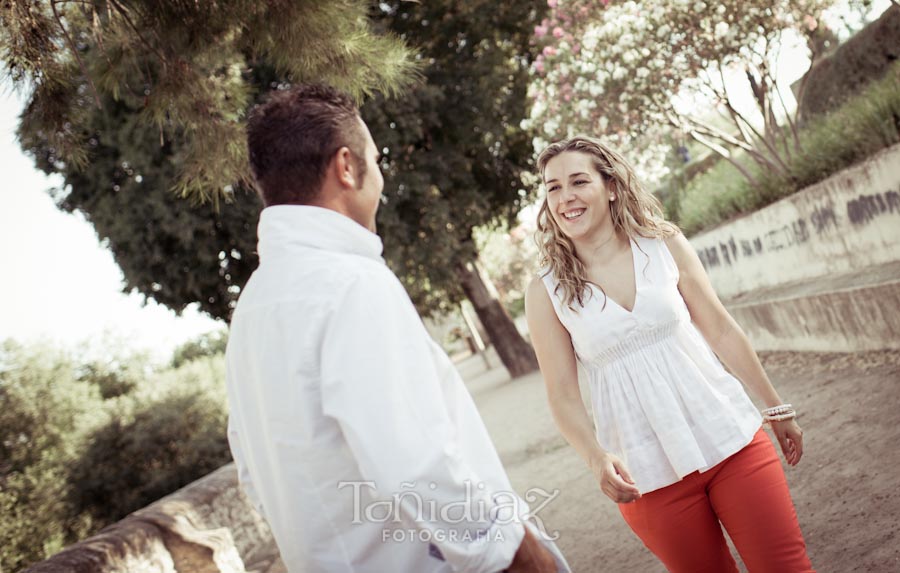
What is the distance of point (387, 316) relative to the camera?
160 centimetres

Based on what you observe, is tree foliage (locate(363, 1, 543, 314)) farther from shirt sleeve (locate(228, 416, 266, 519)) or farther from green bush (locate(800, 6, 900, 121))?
shirt sleeve (locate(228, 416, 266, 519))

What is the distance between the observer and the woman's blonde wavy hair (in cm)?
284

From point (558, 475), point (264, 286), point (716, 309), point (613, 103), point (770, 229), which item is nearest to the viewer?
point (264, 286)

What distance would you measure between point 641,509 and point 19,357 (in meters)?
18.2

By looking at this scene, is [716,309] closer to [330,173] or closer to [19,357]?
[330,173]

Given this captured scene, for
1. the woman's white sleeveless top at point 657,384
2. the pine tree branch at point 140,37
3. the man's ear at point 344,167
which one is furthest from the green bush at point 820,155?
the man's ear at point 344,167

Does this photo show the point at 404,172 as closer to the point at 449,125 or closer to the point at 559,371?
A: the point at 449,125

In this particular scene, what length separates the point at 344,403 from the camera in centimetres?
153

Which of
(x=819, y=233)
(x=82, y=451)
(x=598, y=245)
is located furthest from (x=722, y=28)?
(x=82, y=451)

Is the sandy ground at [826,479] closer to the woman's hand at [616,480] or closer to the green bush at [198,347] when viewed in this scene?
the woman's hand at [616,480]

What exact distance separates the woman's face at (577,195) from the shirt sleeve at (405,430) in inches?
55.4

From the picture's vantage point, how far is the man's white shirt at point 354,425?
59.3 inches

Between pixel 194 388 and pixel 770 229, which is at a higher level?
pixel 194 388

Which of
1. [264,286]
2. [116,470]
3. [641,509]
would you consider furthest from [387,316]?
[116,470]
